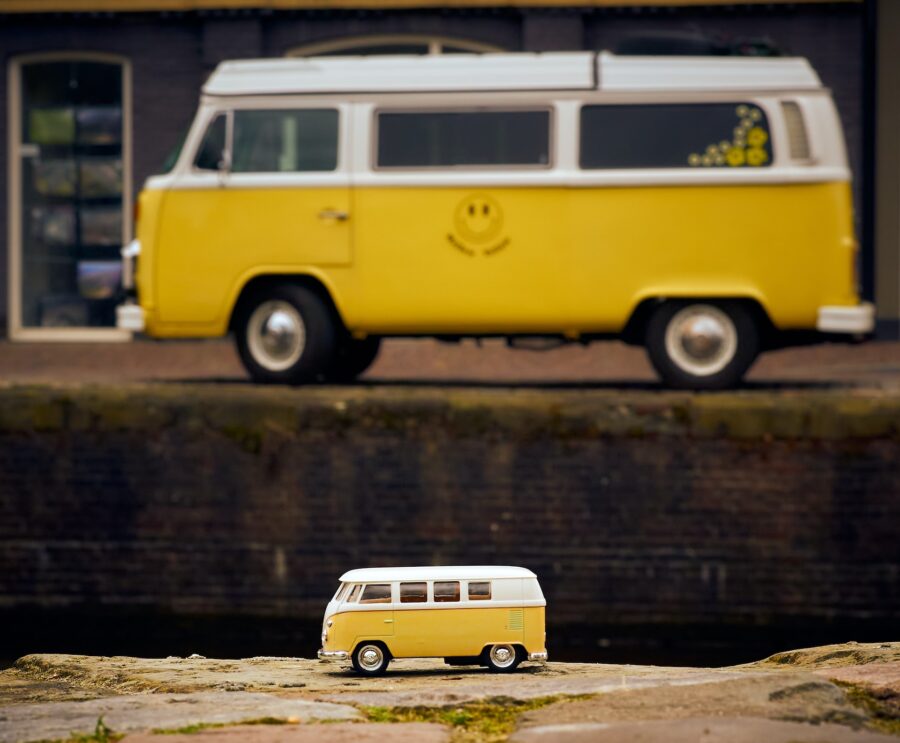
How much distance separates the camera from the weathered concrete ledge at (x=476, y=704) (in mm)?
3018

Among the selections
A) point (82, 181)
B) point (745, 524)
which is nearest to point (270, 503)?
point (745, 524)

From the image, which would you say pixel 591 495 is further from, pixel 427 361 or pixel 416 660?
pixel 427 361

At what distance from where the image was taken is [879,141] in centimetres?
1698

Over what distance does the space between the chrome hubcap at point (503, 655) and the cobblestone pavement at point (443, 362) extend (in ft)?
35.6

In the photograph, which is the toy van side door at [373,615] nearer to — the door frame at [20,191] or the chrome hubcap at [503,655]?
the chrome hubcap at [503,655]

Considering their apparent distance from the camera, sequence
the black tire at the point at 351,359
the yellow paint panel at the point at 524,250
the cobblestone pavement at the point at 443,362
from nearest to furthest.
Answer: the yellow paint panel at the point at 524,250
the black tire at the point at 351,359
the cobblestone pavement at the point at 443,362

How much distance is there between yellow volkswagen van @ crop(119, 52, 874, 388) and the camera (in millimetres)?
10195

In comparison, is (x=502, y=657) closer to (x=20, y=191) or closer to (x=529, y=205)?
(x=529, y=205)

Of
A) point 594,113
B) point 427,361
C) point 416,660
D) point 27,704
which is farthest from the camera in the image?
point 427,361

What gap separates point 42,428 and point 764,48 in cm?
519

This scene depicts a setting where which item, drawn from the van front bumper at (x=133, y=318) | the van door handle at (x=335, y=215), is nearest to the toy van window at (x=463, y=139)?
the van door handle at (x=335, y=215)

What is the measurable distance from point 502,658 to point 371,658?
1.00 feet

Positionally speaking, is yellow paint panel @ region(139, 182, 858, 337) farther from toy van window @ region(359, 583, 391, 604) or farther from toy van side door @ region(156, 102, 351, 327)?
toy van window @ region(359, 583, 391, 604)

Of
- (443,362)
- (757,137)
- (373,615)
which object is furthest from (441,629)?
(443,362)
